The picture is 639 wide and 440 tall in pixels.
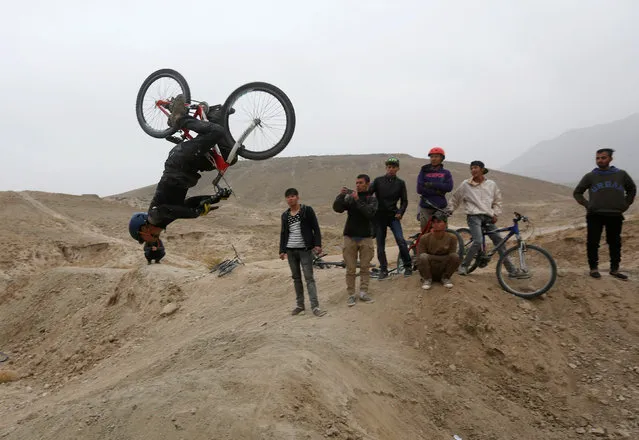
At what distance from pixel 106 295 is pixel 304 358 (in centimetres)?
718

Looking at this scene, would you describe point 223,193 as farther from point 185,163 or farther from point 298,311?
point 298,311

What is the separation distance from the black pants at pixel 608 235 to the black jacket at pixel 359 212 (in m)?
3.20

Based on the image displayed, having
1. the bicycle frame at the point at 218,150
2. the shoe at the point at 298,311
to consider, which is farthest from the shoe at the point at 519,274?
the bicycle frame at the point at 218,150

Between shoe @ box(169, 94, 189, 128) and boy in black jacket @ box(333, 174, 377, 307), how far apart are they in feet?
7.91

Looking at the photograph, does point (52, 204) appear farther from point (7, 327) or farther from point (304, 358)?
point (304, 358)

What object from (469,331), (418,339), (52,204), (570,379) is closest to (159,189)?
(418,339)

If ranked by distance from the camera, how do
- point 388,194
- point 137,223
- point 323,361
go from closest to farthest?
point 323,361 → point 388,194 → point 137,223

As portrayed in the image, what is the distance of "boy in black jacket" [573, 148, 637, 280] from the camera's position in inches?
230

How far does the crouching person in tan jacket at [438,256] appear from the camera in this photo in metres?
5.42

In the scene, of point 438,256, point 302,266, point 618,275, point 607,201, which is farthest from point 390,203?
point 618,275

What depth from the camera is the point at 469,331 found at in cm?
488

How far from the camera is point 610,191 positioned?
5.85 m

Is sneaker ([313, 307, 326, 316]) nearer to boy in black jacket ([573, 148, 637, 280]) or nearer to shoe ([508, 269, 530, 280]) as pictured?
shoe ([508, 269, 530, 280])

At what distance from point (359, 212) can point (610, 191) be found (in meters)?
3.53
